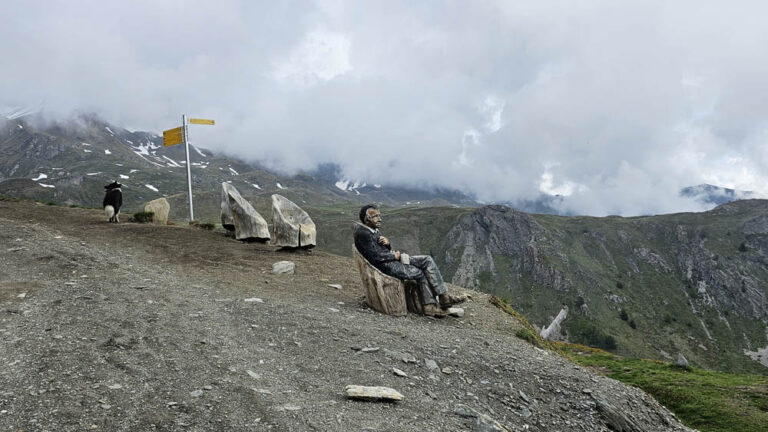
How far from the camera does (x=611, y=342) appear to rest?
197 m

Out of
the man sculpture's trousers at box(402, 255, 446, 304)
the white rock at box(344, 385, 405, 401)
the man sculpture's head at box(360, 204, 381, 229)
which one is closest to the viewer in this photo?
the white rock at box(344, 385, 405, 401)

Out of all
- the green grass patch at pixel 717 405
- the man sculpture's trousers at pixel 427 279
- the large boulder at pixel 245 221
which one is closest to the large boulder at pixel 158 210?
the large boulder at pixel 245 221

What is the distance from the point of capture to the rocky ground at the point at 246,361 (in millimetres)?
6043

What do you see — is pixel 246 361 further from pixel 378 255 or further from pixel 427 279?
pixel 427 279

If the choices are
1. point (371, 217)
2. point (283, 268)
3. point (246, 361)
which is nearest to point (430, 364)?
point (246, 361)

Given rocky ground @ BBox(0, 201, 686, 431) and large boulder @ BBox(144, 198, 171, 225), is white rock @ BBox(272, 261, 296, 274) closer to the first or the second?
rocky ground @ BBox(0, 201, 686, 431)

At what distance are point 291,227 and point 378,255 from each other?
9.38 m

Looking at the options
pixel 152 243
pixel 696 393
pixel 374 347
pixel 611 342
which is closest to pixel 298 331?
pixel 374 347

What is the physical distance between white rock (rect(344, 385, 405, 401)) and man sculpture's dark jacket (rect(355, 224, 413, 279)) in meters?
5.94

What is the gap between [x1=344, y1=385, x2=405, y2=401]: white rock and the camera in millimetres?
6934

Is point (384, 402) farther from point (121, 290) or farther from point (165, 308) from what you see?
point (121, 290)

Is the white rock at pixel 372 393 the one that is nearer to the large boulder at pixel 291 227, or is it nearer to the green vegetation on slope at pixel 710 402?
the green vegetation on slope at pixel 710 402

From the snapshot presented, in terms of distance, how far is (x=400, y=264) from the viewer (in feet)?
43.3

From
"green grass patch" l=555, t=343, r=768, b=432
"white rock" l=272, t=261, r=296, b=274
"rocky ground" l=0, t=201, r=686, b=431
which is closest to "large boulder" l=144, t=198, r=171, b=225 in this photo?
"rocky ground" l=0, t=201, r=686, b=431
